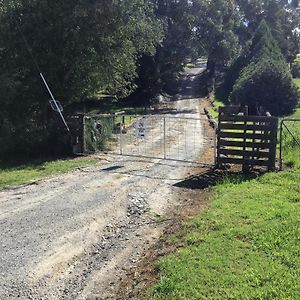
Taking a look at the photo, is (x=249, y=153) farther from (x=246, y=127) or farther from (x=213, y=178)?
(x=213, y=178)

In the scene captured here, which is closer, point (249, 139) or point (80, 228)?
point (80, 228)

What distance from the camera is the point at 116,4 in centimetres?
1656

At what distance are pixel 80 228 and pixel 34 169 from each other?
236 inches

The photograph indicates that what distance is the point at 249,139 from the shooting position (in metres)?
11.8

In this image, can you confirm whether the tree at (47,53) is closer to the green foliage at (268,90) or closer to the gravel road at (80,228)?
the gravel road at (80,228)

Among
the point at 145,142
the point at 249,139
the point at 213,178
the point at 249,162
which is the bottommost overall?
the point at 213,178

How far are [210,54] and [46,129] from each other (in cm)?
3707

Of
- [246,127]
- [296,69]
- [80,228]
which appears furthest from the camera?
[296,69]

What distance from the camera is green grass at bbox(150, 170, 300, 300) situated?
541 centimetres

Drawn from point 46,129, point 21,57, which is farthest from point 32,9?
point 46,129

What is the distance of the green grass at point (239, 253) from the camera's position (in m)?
5.41

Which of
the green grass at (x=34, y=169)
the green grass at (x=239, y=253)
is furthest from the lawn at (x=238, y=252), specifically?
the green grass at (x=34, y=169)

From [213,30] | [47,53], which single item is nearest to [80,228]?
[47,53]

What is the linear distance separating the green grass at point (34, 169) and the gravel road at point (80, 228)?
2.17 feet
